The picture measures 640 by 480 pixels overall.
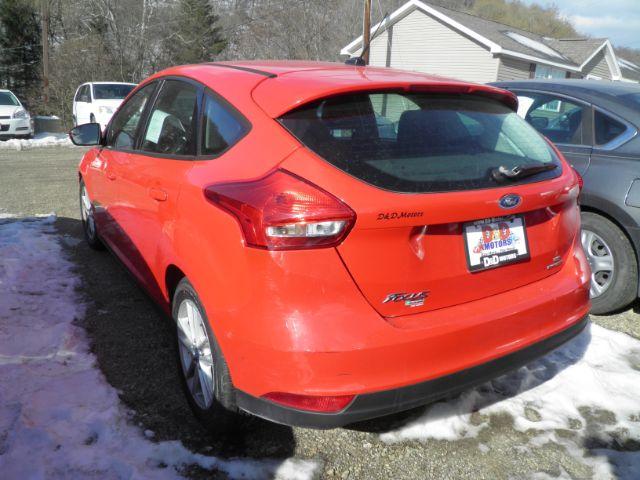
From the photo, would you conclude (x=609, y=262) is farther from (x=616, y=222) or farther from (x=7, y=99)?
(x=7, y=99)

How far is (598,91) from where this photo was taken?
13.9 ft

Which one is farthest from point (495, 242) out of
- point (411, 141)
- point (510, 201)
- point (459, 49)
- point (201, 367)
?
point (459, 49)

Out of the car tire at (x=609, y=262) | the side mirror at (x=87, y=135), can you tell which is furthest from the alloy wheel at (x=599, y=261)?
the side mirror at (x=87, y=135)

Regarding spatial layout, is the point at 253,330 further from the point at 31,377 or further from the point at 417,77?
the point at 31,377

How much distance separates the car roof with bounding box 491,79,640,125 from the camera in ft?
13.0

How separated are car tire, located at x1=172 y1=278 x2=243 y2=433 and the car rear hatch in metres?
0.75

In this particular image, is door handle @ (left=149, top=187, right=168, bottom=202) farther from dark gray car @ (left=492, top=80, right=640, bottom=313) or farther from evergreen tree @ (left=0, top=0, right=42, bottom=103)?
evergreen tree @ (left=0, top=0, right=42, bottom=103)

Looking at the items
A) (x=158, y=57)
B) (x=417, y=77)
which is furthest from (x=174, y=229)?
(x=158, y=57)

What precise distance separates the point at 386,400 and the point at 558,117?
136 inches

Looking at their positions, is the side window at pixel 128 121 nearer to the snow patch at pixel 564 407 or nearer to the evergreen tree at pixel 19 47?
the snow patch at pixel 564 407

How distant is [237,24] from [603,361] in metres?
43.5

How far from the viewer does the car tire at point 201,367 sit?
7.36 feet

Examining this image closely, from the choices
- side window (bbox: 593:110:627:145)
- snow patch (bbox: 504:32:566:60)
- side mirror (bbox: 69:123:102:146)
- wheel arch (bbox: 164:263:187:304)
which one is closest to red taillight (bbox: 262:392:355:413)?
wheel arch (bbox: 164:263:187:304)

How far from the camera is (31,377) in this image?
115 inches
